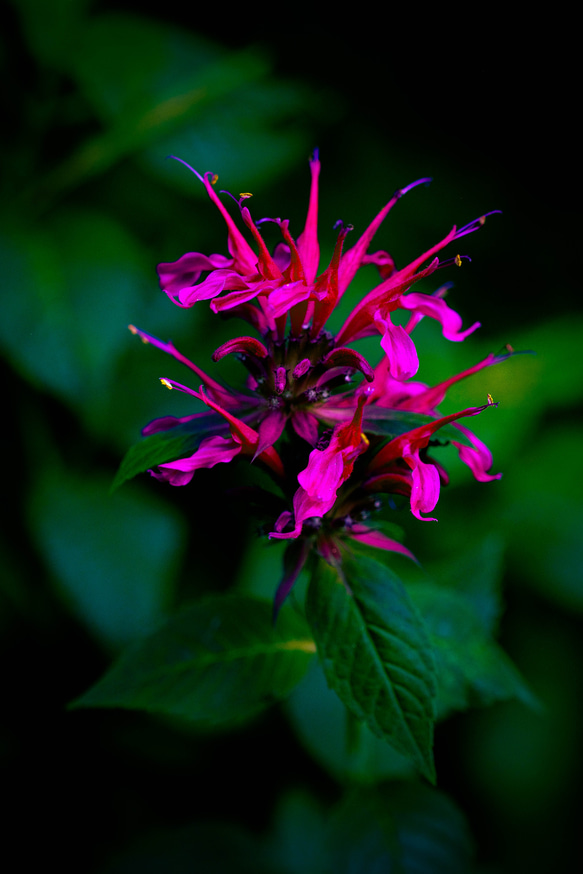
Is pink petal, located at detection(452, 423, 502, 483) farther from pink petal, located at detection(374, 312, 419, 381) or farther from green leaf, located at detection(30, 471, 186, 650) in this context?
green leaf, located at detection(30, 471, 186, 650)

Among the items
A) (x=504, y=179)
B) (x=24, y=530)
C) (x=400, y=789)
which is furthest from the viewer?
(x=504, y=179)

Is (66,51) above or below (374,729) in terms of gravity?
above

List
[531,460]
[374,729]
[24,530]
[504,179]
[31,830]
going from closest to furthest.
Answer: [374,729] → [31,830] → [24,530] → [531,460] → [504,179]

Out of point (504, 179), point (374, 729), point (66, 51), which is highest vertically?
point (66, 51)

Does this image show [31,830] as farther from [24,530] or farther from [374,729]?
[374,729]

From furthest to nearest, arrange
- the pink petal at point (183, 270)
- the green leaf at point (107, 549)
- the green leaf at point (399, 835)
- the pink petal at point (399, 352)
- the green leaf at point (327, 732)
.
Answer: the green leaf at point (107, 549), the green leaf at point (327, 732), the green leaf at point (399, 835), the pink petal at point (183, 270), the pink petal at point (399, 352)

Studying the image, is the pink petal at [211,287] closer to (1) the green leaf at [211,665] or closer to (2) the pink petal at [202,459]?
(2) the pink petal at [202,459]

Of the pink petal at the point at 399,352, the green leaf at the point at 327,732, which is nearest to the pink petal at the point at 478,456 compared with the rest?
the pink petal at the point at 399,352

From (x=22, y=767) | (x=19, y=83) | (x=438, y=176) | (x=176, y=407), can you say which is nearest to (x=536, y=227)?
(x=438, y=176)
